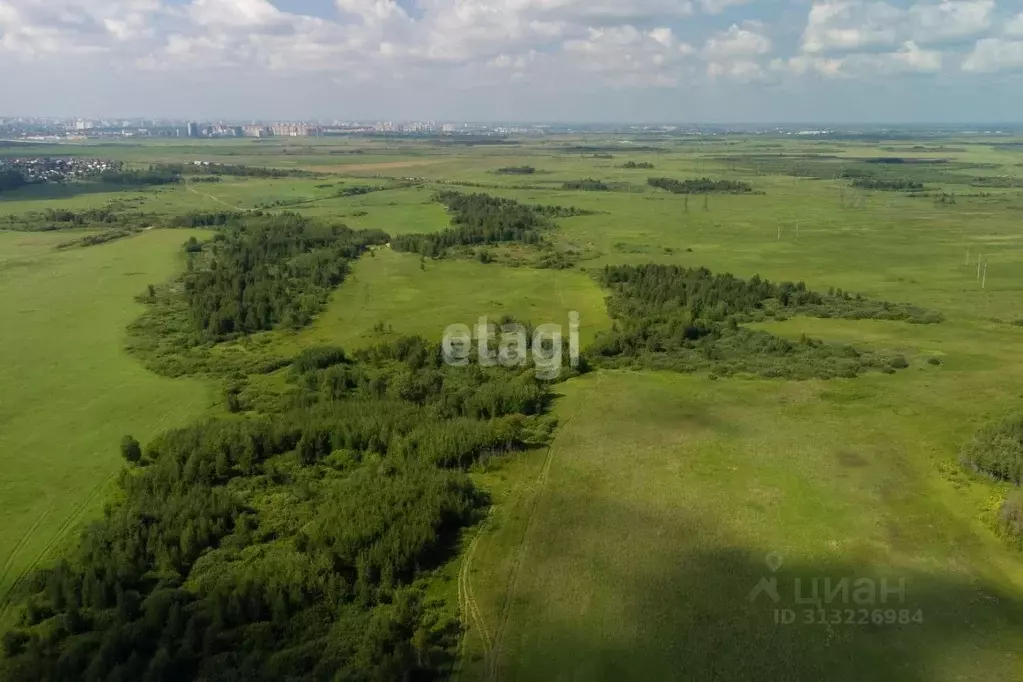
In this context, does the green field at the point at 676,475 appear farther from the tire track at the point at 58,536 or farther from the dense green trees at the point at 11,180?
the dense green trees at the point at 11,180

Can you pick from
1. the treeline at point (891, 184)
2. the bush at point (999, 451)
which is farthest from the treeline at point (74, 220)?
the treeline at point (891, 184)

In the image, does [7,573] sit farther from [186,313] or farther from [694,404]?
[186,313]

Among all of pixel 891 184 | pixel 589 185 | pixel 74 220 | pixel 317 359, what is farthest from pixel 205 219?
pixel 891 184

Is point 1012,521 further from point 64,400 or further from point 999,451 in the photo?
point 64,400

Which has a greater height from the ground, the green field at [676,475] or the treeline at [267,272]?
the treeline at [267,272]

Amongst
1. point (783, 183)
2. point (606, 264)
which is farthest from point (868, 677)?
point (783, 183)

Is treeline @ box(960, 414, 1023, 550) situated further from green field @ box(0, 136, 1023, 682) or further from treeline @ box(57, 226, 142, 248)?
treeline @ box(57, 226, 142, 248)
